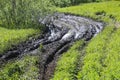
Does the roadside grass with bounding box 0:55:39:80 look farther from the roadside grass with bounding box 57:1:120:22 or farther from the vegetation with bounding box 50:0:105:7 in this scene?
the vegetation with bounding box 50:0:105:7

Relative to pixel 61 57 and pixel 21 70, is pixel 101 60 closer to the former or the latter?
pixel 61 57

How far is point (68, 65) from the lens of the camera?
1304 inches

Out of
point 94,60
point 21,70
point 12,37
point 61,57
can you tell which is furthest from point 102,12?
point 21,70

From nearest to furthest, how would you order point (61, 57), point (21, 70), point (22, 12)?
point (21, 70)
point (61, 57)
point (22, 12)

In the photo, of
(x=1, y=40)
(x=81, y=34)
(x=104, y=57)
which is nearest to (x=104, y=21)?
(x=81, y=34)

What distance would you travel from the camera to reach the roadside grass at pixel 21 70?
31.7 m

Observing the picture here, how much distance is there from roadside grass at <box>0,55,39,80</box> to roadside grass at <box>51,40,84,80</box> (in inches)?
101

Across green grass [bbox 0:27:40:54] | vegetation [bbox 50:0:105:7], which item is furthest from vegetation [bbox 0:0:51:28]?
vegetation [bbox 50:0:105:7]

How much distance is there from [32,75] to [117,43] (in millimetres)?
14836

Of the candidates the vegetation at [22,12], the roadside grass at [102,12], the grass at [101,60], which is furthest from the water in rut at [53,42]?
the roadside grass at [102,12]

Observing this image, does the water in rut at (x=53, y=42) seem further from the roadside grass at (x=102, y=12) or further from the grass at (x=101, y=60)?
the roadside grass at (x=102, y=12)

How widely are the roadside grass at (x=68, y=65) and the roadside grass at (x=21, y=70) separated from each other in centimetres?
257

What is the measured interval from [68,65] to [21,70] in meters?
5.50

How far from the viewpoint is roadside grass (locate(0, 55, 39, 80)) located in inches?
1248
